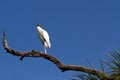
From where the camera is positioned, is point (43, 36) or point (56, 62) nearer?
point (56, 62)

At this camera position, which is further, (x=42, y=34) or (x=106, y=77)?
(x=42, y=34)

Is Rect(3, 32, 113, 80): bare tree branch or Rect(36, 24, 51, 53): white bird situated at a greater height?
Rect(36, 24, 51, 53): white bird

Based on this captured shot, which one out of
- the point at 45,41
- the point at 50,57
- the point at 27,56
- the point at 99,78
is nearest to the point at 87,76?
the point at 99,78

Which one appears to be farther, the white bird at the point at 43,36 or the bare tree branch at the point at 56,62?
the white bird at the point at 43,36

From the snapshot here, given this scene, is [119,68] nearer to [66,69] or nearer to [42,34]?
[66,69]

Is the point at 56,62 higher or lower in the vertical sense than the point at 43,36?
lower

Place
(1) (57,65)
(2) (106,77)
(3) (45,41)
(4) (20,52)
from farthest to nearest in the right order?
(3) (45,41), (4) (20,52), (1) (57,65), (2) (106,77)

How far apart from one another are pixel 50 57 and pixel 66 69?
21.2 inches

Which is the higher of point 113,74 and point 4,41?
point 4,41

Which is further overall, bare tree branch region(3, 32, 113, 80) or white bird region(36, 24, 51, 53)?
white bird region(36, 24, 51, 53)

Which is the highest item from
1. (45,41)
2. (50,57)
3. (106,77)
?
(45,41)

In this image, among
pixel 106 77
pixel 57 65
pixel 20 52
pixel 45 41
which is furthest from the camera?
pixel 45 41

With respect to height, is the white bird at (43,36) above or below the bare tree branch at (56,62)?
above

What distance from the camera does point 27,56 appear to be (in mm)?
10133
